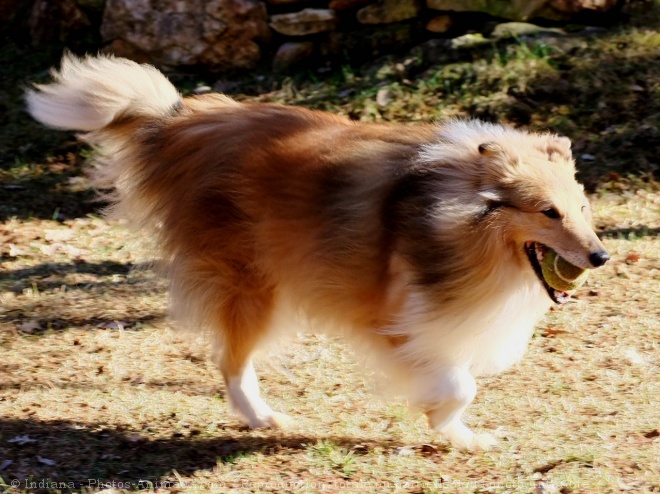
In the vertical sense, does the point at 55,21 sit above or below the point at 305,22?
below

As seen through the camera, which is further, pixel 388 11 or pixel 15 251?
pixel 388 11

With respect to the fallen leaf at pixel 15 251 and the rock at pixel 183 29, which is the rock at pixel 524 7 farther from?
the fallen leaf at pixel 15 251

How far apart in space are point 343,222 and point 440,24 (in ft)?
15.1

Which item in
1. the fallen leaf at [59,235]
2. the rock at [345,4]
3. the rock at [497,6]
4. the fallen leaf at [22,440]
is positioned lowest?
the fallen leaf at [22,440]

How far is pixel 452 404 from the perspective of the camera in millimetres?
4086

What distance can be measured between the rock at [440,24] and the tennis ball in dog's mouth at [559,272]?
4.89 meters

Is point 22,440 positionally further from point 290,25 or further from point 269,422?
point 290,25

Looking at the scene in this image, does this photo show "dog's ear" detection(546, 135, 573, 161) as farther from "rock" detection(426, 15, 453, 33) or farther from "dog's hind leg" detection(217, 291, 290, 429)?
"rock" detection(426, 15, 453, 33)

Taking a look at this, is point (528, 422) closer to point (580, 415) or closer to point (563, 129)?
point (580, 415)

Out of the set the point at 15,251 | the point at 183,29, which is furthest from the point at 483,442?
the point at 183,29

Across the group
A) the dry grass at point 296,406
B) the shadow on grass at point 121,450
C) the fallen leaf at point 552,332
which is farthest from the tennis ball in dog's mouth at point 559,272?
the fallen leaf at point 552,332

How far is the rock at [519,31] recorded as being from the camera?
8.20 meters

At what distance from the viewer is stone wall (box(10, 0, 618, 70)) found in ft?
27.1

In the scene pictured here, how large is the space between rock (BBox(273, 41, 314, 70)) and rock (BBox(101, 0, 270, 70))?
25cm
